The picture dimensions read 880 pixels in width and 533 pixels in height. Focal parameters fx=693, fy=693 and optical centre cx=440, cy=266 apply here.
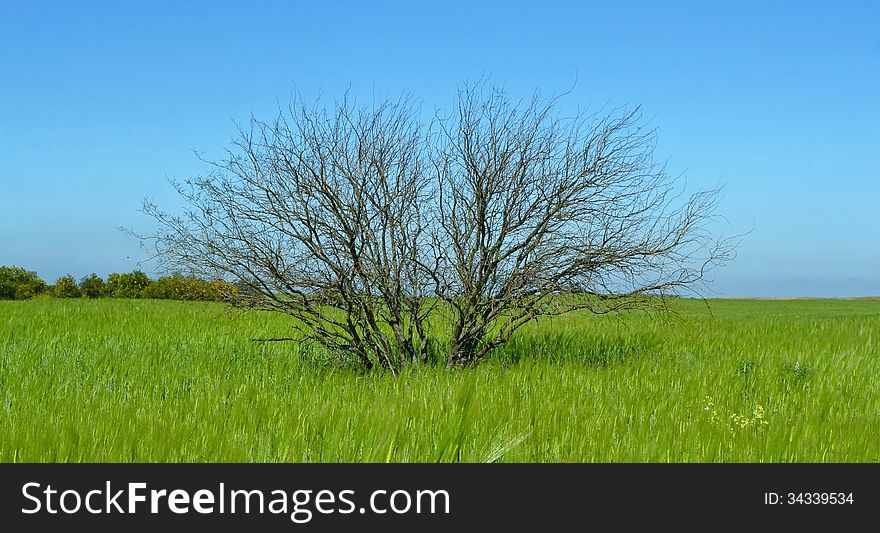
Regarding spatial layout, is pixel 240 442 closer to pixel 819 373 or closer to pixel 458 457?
pixel 458 457

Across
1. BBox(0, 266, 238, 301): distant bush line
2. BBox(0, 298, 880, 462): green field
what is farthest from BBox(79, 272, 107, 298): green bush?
BBox(0, 298, 880, 462): green field

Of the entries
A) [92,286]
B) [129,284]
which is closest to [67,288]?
[92,286]

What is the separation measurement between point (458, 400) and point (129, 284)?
113 feet

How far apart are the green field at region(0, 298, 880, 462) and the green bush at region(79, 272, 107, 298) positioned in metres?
24.3

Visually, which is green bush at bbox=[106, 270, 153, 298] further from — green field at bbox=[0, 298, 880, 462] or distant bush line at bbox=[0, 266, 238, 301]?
green field at bbox=[0, 298, 880, 462]

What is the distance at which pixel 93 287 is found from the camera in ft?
130

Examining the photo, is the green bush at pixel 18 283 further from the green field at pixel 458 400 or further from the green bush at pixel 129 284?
the green field at pixel 458 400

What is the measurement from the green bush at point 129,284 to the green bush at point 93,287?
1074 millimetres

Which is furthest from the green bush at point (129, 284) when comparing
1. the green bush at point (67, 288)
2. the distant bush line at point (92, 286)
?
the green bush at point (67, 288)

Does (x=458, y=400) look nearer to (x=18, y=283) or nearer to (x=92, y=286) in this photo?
(x=92, y=286)

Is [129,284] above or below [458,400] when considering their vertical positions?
above

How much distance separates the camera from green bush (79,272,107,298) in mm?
39281
